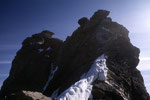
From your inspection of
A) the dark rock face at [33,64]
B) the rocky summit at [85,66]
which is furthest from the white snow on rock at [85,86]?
the dark rock face at [33,64]

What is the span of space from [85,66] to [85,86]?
8.42m

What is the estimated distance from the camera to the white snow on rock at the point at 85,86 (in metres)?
11.7

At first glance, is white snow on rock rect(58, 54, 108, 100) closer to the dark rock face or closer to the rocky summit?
the rocky summit

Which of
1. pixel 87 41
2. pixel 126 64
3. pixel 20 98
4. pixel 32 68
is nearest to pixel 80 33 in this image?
pixel 87 41

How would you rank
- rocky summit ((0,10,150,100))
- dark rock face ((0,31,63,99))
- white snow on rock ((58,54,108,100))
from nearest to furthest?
white snow on rock ((58,54,108,100)) < rocky summit ((0,10,150,100)) < dark rock face ((0,31,63,99))

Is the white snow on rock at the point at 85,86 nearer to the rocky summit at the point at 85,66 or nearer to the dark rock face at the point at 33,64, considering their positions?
the rocky summit at the point at 85,66

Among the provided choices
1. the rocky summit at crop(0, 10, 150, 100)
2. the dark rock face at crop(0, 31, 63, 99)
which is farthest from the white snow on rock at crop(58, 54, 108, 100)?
the dark rock face at crop(0, 31, 63, 99)

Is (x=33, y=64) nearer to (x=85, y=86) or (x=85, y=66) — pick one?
(x=85, y=66)

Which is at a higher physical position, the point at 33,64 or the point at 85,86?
the point at 33,64

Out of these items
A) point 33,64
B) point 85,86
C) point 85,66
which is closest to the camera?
point 85,86

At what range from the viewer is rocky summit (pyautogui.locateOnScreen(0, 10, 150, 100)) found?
13.9 meters

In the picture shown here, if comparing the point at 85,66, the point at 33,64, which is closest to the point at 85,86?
the point at 85,66

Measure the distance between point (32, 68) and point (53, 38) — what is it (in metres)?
15.3

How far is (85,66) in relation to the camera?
22.1 meters
